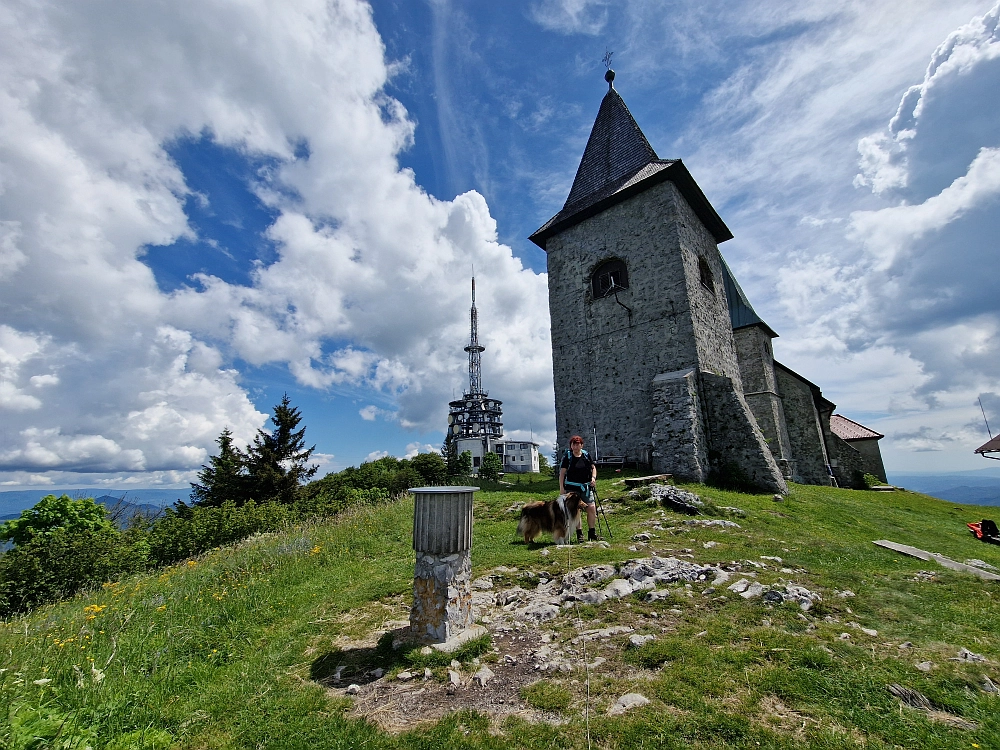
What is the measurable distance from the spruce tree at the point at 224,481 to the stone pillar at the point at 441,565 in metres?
26.4

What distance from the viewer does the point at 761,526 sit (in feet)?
29.3

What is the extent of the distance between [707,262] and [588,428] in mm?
9078

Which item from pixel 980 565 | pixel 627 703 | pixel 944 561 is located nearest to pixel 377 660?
pixel 627 703

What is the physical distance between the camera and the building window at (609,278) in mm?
16598

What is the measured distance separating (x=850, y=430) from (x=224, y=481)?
44104 millimetres

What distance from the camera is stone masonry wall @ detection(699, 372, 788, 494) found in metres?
13.2

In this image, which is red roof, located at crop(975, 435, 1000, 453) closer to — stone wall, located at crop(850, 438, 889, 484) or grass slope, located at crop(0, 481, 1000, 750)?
stone wall, located at crop(850, 438, 889, 484)

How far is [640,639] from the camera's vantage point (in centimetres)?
369

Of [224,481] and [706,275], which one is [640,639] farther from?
[224,481]

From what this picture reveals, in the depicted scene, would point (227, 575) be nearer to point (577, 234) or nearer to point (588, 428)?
point (588, 428)

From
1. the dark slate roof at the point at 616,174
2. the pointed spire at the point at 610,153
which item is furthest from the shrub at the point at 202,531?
the pointed spire at the point at 610,153

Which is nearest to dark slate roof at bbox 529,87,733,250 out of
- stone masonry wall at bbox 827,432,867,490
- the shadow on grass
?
stone masonry wall at bbox 827,432,867,490

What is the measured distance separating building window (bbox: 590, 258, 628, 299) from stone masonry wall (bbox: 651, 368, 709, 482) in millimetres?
4453

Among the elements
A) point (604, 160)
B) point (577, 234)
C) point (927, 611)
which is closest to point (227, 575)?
point (927, 611)
